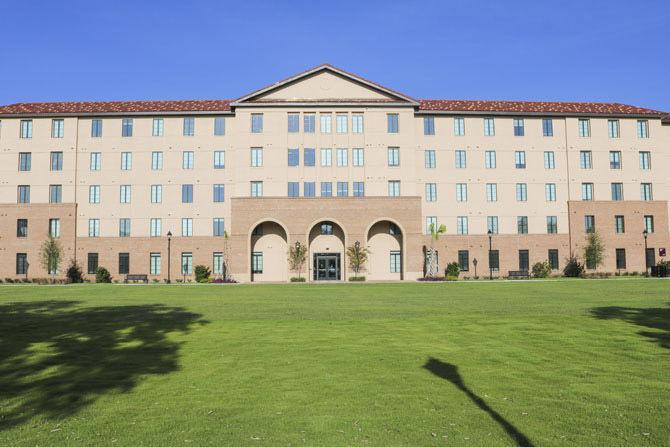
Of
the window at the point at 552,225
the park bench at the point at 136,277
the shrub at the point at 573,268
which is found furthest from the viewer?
the window at the point at 552,225

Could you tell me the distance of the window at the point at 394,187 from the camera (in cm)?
5194

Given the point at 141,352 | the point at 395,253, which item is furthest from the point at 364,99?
the point at 141,352

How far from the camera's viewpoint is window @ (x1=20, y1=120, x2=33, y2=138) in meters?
53.3

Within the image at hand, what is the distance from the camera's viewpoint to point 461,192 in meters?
53.8

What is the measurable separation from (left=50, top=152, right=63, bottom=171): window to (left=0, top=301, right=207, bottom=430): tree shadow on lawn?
37.1 metres

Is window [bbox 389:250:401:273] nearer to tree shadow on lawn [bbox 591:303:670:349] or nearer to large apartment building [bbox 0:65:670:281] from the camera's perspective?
large apartment building [bbox 0:65:670:281]

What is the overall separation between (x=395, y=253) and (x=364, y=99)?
48.3ft

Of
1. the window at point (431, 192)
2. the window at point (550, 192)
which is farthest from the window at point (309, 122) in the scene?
the window at point (550, 192)

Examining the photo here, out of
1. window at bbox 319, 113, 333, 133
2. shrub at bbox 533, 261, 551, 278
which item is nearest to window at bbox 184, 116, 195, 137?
window at bbox 319, 113, 333, 133

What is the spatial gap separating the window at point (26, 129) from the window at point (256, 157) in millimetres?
21509

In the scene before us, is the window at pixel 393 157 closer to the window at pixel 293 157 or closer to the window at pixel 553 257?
the window at pixel 293 157

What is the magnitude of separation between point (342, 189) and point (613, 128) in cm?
2804

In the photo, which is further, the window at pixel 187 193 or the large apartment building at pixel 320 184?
the window at pixel 187 193

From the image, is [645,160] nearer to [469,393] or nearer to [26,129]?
[469,393]
